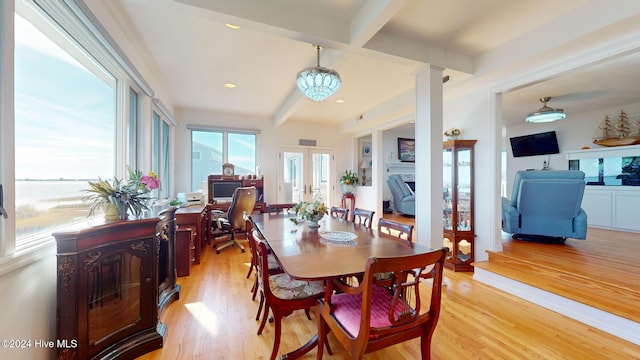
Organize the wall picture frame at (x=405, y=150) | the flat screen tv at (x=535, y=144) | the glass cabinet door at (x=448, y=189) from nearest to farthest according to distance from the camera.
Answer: the glass cabinet door at (x=448, y=189), the flat screen tv at (x=535, y=144), the wall picture frame at (x=405, y=150)

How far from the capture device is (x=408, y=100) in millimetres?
3902

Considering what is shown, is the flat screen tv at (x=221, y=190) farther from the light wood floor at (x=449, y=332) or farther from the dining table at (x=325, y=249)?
the dining table at (x=325, y=249)

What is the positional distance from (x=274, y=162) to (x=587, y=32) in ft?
16.9

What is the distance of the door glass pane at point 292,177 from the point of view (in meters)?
6.02

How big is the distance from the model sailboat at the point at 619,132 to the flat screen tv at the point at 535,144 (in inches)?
28.0

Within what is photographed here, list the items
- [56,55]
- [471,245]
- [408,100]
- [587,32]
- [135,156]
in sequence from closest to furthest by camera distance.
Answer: [56,55] < [587,32] < [135,156] < [471,245] < [408,100]

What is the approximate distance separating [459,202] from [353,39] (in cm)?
256

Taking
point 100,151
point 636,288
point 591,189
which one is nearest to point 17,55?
point 100,151

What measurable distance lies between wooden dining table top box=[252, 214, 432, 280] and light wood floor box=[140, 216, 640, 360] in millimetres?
730

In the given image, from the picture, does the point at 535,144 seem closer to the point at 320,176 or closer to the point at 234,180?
the point at 320,176

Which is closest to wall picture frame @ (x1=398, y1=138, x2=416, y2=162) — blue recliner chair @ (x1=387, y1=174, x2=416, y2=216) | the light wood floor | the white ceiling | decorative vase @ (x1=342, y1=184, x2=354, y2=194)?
blue recliner chair @ (x1=387, y1=174, x2=416, y2=216)

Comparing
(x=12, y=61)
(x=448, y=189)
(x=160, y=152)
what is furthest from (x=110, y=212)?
(x=448, y=189)

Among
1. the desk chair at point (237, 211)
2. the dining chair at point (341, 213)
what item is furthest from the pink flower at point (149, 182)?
the dining chair at point (341, 213)

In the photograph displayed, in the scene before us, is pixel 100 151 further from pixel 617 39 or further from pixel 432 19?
pixel 617 39
